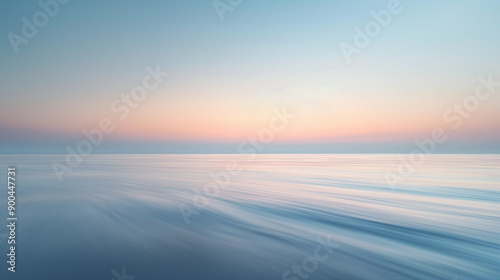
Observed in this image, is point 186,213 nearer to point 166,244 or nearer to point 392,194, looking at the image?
point 166,244

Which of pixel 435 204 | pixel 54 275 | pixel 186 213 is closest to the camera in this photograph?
pixel 54 275

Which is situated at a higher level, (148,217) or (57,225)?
(148,217)

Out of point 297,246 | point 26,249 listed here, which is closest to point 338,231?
point 297,246

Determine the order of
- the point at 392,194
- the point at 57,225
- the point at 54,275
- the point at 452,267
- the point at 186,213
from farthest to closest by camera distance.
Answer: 1. the point at 392,194
2. the point at 186,213
3. the point at 57,225
4. the point at 452,267
5. the point at 54,275

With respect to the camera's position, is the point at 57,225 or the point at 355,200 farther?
the point at 355,200

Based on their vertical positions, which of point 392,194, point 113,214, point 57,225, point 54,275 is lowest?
point 54,275

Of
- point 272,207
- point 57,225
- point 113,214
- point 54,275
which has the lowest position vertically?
point 54,275

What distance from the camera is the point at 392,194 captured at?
1116cm

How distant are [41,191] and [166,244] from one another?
792 centimetres

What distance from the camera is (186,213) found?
7191mm

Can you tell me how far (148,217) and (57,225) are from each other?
1752 millimetres

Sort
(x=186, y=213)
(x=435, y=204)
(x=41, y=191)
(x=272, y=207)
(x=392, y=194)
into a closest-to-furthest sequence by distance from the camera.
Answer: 1. (x=186, y=213)
2. (x=272, y=207)
3. (x=435, y=204)
4. (x=41, y=191)
5. (x=392, y=194)

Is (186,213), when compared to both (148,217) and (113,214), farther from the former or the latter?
(113,214)

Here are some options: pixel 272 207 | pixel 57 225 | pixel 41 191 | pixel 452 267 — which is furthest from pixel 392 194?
pixel 41 191
